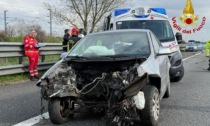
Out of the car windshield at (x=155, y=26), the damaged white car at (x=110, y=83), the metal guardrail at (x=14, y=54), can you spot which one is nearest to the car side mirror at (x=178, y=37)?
the car windshield at (x=155, y=26)

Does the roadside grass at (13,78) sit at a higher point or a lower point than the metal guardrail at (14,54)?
lower

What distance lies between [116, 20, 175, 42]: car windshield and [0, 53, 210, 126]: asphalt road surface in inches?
88.5

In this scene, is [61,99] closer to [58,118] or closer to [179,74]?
[58,118]

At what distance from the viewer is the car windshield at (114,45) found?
586 cm

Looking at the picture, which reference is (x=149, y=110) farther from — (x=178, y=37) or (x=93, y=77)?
(x=178, y=37)

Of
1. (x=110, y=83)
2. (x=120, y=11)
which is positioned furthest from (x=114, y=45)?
(x=120, y=11)

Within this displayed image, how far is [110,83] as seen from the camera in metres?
5.02

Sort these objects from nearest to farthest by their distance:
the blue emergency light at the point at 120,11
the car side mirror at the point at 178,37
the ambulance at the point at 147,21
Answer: the ambulance at the point at 147,21
the car side mirror at the point at 178,37
the blue emergency light at the point at 120,11

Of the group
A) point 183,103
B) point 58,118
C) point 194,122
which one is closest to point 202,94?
point 183,103

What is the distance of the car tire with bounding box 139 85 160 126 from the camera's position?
4.80 m

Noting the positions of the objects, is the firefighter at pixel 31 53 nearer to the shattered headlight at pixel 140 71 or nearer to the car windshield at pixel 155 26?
the car windshield at pixel 155 26

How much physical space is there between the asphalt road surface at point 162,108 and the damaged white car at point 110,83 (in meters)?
0.32

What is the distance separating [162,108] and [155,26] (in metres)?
5.41

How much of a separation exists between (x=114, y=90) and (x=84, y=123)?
2.81ft
